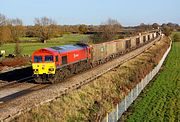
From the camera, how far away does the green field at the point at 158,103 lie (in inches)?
982

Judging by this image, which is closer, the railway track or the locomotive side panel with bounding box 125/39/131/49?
the railway track

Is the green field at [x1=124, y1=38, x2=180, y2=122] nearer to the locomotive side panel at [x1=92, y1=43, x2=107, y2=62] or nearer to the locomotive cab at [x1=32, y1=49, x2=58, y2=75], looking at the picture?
the locomotive cab at [x1=32, y1=49, x2=58, y2=75]

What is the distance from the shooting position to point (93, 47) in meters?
49.0

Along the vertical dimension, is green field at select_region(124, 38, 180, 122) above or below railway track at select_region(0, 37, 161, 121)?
below

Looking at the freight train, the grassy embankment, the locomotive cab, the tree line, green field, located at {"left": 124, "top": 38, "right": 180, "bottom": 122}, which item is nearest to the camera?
the grassy embankment

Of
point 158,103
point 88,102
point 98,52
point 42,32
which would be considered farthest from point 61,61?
point 42,32

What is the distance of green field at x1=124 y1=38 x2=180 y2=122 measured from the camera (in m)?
25.0

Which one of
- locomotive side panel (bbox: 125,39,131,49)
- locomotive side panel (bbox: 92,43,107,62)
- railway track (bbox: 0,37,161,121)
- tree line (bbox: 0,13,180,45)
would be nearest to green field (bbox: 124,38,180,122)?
railway track (bbox: 0,37,161,121)

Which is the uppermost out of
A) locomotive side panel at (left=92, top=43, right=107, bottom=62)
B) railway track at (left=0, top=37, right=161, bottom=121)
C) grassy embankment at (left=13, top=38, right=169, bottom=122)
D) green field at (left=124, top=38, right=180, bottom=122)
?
locomotive side panel at (left=92, top=43, right=107, bottom=62)

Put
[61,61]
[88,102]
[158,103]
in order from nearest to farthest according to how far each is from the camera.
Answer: [88,102]
[158,103]
[61,61]

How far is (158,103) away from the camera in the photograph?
3025 cm

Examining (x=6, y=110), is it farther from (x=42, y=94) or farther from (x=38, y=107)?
(x=42, y=94)

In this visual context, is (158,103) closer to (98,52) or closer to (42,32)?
(98,52)

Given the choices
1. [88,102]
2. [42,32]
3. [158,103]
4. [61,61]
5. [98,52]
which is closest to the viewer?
[88,102]
